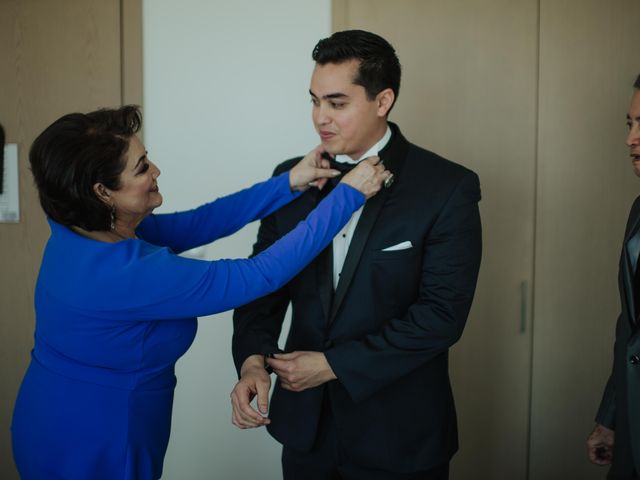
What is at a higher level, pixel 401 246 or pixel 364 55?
pixel 364 55

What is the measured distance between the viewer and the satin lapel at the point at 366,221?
70.3 inches

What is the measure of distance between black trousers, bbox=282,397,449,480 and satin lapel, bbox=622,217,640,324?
0.66 meters

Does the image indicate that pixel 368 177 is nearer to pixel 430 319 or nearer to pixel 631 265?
pixel 430 319

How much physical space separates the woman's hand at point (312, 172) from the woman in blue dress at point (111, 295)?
0.22 m

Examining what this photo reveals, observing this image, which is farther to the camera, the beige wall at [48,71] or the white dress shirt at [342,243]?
the beige wall at [48,71]

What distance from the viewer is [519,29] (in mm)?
2680

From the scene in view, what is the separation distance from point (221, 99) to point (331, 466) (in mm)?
1663

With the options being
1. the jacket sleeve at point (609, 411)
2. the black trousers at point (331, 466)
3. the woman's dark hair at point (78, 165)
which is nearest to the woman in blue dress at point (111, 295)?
the woman's dark hair at point (78, 165)

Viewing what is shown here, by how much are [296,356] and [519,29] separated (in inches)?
68.0

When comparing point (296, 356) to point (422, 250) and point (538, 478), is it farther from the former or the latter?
point (538, 478)

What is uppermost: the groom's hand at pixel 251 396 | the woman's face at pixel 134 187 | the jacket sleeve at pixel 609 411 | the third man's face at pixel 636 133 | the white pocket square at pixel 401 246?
the third man's face at pixel 636 133

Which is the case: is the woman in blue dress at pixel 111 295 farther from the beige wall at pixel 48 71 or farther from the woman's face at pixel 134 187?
the beige wall at pixel 48 71

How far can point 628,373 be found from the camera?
1.64m

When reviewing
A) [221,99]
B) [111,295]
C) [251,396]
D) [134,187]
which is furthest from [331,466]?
[221,99]
